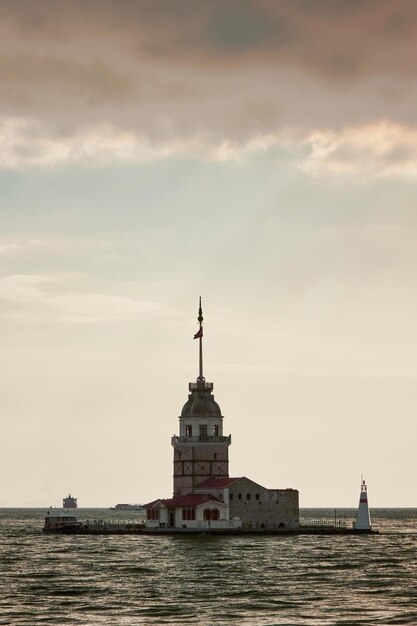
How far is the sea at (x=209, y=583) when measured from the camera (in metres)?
73.1

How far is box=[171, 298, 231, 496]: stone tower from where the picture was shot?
149250mm

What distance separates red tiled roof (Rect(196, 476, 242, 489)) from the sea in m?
6.21

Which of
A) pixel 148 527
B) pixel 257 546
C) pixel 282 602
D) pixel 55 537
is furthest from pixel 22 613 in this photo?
pixel 55 537

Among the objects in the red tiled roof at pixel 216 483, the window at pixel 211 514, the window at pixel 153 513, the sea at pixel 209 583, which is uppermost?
the red tiled roof at pixel 216 483

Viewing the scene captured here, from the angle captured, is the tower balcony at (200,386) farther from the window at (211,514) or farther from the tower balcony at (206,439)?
the window at (211,514)

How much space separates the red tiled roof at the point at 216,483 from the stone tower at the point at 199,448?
140 cm

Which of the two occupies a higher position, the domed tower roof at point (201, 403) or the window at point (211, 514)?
the domed tower roof at point (201, 403)

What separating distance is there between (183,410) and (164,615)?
261 feet

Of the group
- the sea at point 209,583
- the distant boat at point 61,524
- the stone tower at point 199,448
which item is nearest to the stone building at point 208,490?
the stone tower at point 199,448

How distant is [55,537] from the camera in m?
169

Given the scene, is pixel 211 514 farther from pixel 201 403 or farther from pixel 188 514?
pixel 201 403

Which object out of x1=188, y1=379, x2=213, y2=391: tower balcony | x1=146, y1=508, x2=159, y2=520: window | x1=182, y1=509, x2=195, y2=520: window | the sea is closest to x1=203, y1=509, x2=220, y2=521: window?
x1=182, y1=509, x2=195, y2=520: window

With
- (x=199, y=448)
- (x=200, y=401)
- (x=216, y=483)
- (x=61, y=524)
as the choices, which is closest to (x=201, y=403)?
(x=200, y=401)

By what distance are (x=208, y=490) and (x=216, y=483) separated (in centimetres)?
117
